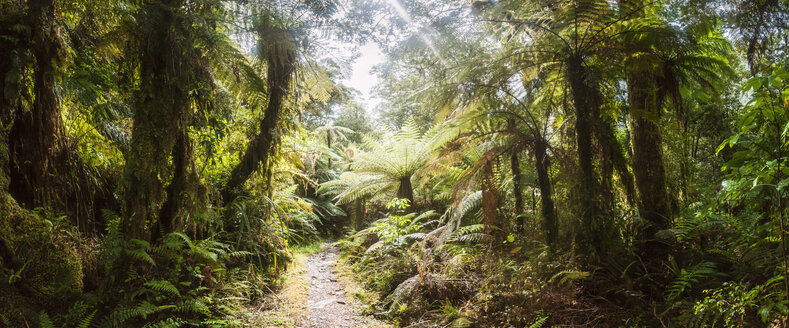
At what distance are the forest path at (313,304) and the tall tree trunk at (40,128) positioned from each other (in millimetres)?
1984

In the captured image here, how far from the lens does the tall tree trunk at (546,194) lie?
131 inches

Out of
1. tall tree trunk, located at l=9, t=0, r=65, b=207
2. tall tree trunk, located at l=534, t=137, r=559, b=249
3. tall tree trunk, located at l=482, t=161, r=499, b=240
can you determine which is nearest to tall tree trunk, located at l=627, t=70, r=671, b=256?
tall tree trunk, located at l=534, t=137, r=559, b=249

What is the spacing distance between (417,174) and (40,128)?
3.50 metres

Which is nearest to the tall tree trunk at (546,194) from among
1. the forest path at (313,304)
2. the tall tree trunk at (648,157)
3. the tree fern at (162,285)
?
the tall tree trunk at (648,157)

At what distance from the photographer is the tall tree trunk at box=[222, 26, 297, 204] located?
4.25m

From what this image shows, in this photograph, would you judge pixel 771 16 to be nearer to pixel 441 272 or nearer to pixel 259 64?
pixel 441 272

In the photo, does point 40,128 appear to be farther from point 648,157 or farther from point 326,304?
point 648,157

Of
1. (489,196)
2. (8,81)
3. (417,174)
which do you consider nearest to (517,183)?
(489,196)

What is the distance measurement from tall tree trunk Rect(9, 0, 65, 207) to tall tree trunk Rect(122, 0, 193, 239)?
524 mm

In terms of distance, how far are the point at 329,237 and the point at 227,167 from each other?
18.4ft

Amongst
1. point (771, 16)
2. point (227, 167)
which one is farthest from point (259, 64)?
point (771, 16)

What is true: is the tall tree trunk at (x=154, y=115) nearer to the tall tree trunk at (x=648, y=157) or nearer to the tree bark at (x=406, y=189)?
the tall tree trunk at (x=648, y=157)

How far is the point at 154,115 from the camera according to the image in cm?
294

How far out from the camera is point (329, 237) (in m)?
9.63
